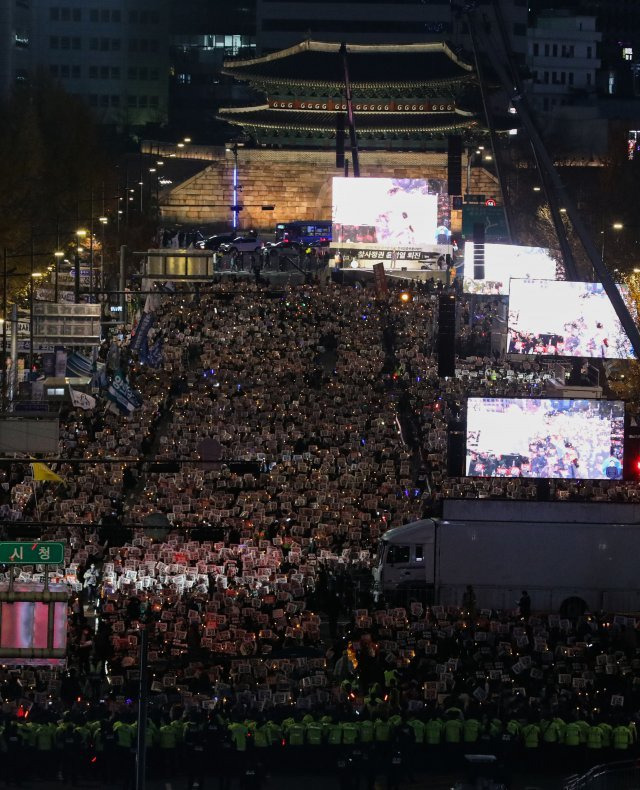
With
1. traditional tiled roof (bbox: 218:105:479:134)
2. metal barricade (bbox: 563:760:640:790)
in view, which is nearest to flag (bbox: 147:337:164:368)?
metal barricade (bbox: 563:760:640:790)

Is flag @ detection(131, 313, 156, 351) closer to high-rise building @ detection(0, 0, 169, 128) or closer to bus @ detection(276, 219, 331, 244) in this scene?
bus @ detection(276, 219, 331, 244)

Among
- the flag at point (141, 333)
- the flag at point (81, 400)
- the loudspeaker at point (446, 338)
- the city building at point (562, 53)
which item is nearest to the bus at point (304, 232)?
the flag at point (141, 333)

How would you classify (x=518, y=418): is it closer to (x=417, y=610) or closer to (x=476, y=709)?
(x=417, y=610)

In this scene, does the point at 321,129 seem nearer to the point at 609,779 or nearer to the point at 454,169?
the point at 454,169

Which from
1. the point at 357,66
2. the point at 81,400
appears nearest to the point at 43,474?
the point at 81,400

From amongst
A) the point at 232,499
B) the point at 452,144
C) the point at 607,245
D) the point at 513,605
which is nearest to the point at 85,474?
the point at 232,499
